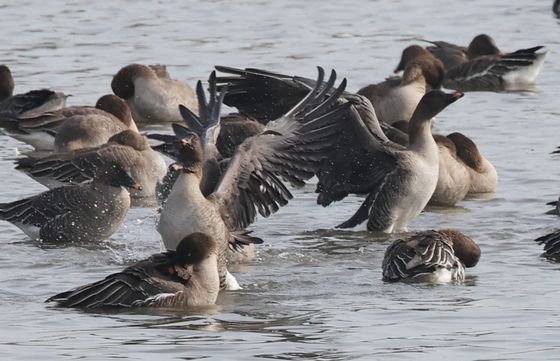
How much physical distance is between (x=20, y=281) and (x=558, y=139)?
27.8 ft

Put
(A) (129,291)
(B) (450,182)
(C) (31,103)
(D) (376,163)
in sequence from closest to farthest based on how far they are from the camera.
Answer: (A) (129,291)
(D) (376,163)
(B) (450,182)
(C) (31,103)

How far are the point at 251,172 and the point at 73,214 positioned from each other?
1.74 metres

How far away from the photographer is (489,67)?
22328 millimetres

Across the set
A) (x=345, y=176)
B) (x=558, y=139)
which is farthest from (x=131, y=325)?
(x=558, y=139)

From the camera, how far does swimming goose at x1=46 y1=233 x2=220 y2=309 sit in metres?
10.7

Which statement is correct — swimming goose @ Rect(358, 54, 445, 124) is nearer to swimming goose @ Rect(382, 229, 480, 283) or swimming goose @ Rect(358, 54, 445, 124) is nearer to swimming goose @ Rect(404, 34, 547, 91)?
swimming goose @ Rect(404, 34, 547, 91)

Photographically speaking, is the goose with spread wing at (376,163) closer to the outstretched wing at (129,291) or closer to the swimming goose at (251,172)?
the swimming goose at (251,172)

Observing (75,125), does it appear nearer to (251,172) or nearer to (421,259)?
(251,172)

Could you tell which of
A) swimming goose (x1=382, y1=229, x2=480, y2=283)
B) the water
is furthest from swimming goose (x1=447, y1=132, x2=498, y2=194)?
swimming goose (x1=382, y1=229, x2=480, y2=283)

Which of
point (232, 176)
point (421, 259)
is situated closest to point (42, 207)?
point (232, 176)

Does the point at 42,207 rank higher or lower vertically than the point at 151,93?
higher

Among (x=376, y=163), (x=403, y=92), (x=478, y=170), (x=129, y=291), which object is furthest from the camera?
(x=403, y=92)

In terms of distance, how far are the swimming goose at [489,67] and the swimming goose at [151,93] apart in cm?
458

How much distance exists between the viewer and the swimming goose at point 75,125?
1703 centimetres
